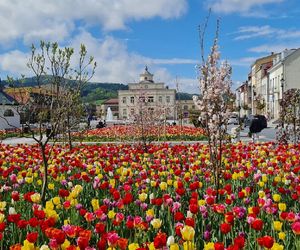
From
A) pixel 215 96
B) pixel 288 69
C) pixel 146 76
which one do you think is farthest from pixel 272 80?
pixel 146 76

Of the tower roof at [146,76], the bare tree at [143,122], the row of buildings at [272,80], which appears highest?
the tower roof at [146,76]

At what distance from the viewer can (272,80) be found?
68.6 metres

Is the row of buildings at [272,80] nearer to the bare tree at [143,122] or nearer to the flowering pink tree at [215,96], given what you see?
the bare tree at [143,122]

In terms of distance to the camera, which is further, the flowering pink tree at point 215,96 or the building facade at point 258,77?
the building facade at point 258,77

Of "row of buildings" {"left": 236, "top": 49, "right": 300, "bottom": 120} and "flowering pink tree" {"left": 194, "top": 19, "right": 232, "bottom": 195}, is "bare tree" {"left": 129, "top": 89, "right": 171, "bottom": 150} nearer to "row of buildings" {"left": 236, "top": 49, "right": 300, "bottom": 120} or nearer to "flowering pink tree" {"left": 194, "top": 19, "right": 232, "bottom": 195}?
"flowering pink tree" {"left": 194, "top": 19, "right": 232, "bottom": 195}

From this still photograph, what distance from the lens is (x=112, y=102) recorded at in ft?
510

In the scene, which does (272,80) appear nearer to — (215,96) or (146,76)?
(215,96)

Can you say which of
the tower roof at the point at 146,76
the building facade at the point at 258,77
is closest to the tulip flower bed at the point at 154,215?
the building facade at the point at 258,77

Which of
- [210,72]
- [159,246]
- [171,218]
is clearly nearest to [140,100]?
[210,72]

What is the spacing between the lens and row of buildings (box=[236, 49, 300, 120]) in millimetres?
58000

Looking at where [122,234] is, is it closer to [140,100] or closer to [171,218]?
[171,218]

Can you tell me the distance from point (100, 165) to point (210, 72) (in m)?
3.07

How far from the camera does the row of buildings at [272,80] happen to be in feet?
Answer: 190

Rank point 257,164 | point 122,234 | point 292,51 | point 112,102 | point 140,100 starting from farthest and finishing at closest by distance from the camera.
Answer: point 112,102 < point 292,51 < point 140,100 < point 257,164 < point 122,234
